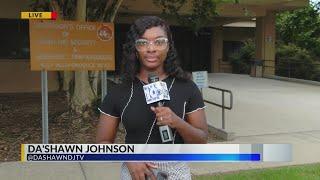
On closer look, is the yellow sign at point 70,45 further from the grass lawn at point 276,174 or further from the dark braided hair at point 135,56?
the dark braided hair at point 135,56

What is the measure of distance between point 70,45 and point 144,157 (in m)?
6.04

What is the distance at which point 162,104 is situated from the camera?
8.23 feet

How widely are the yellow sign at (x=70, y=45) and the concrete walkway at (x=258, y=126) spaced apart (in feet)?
5.53

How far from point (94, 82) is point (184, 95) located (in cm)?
874

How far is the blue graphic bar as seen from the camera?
2562 mm

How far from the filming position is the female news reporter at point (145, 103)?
2.66 m

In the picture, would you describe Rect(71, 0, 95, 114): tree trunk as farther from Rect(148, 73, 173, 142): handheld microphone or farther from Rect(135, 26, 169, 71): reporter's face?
Rect(148, 73, 173, 142): handheld microphone

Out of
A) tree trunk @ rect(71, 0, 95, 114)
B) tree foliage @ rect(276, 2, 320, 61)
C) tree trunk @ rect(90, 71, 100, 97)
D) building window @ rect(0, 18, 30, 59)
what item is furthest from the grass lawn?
building window @ rect(0, 18, 30, 59)

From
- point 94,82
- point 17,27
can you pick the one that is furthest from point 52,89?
point 94,82

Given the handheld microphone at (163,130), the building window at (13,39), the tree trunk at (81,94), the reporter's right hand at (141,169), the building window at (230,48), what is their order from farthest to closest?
the building window at (230,48), the building window at (13,39), the tree trunk at (81,94), the reporter's right hand at (141,169), the handheld microphone at (163,130)

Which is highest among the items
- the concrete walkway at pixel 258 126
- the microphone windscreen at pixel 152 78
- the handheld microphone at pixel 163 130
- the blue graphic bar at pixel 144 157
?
the microphone windscreen at pixel 152 78

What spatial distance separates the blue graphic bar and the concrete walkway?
4148mm

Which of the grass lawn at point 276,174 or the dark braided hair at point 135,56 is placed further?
the grass lawn at point 276,174

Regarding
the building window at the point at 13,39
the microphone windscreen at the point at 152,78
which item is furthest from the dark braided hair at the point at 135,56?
the building window at the point at 13,39
